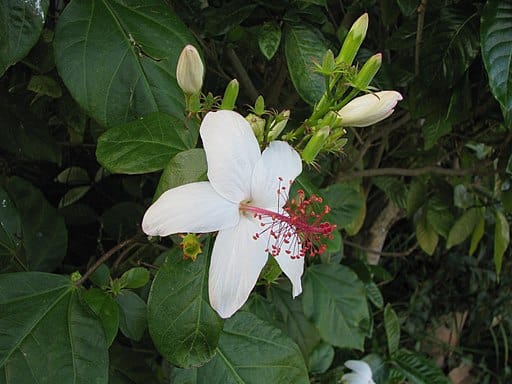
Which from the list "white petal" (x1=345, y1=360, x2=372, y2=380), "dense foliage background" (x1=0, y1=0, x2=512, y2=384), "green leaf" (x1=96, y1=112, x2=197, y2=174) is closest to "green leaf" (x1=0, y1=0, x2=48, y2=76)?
"dense foliage background" (x1=0, y1=0, x2=512, y2=384)

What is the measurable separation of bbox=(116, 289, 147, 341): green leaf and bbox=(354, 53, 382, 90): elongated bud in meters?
0.34

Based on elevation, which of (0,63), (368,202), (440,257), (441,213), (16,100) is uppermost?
(0,63)

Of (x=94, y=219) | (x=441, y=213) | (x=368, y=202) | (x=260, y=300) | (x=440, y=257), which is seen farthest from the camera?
(x=440, y=257)

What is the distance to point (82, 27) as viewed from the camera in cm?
60

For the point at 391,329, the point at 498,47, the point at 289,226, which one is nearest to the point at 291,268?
the point at 289,226

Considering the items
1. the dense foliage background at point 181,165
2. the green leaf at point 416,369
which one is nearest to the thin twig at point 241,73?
the dense foliage background at point 181,165

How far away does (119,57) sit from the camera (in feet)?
1.96

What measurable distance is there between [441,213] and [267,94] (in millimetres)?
491

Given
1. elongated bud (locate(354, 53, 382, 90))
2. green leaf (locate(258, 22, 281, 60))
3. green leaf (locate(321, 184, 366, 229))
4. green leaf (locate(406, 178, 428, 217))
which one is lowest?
green leaf (locate(406, 178, 428, 217))

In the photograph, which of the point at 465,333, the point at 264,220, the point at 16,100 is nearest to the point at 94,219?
the point at 16,100

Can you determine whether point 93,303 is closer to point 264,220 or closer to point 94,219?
point 264,220

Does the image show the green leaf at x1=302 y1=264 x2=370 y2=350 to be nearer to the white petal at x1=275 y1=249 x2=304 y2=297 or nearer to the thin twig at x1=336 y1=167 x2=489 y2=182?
the thin twig at x1=336 y1=167 x2=489 y2=182

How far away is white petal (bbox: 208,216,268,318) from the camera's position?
51 cm

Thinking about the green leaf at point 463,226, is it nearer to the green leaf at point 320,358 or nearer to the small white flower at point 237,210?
the green leaf at point 320,358
